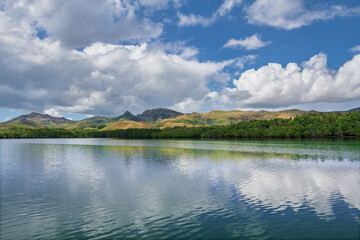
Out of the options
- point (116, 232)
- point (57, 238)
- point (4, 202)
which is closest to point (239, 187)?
point (116, 232)

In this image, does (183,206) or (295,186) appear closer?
Answer: (183,206)

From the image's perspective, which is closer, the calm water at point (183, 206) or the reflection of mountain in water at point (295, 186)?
the calm water at point (183, 206)

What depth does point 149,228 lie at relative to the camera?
1894 cm

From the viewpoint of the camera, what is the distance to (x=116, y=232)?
1817cm

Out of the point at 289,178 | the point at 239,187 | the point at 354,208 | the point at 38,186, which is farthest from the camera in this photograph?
the point at 289,178

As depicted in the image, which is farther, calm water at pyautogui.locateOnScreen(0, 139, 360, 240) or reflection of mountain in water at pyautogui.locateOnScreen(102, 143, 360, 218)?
reflection of mountain in water at pyautogui.locateOnScreen(102, 143, 360, 218)

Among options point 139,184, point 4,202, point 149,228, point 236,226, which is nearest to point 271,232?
point 236,226

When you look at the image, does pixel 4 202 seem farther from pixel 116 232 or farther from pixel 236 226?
pixel 236 226

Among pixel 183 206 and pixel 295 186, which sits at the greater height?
pixel 183 206

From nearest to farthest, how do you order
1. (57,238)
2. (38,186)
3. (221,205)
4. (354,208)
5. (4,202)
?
(57,238) < (354,208) < (221,205) < (4,202) < (38,186)

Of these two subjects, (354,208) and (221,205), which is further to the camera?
(221,205)

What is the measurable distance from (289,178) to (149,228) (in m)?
26.4

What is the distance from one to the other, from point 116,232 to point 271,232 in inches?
452

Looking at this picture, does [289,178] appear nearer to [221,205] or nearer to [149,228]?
[221,205]
